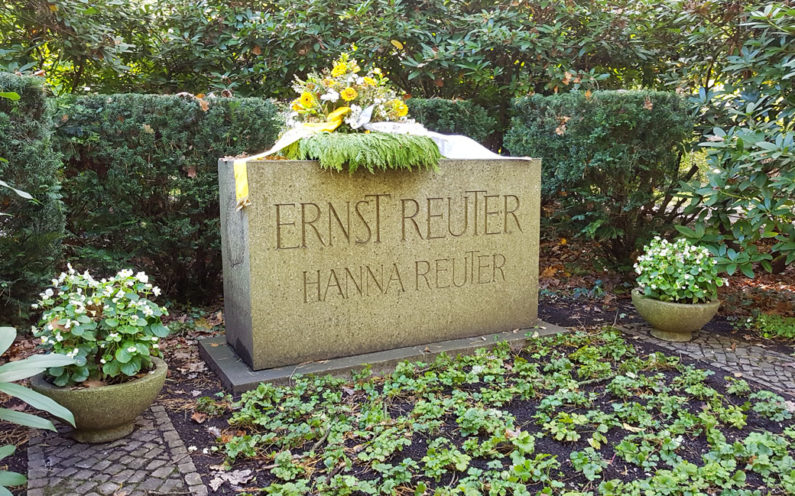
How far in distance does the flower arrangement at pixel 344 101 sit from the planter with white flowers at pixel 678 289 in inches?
95.7

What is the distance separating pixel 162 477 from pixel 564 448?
199 cm

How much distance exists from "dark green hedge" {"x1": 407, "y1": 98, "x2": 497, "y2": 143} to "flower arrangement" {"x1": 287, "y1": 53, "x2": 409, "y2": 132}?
2442 millimetres

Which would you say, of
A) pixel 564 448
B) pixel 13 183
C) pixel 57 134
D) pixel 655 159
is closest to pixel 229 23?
pixel 57 134

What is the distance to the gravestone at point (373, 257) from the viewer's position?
3.97 meters

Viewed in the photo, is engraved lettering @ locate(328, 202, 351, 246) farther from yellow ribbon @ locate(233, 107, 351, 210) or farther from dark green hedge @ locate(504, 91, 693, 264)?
dark green hedge @ locate(504, 91, 693, 264)

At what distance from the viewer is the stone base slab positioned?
12.9 feet

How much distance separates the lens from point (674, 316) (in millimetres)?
4789

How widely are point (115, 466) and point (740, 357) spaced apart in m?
4.26

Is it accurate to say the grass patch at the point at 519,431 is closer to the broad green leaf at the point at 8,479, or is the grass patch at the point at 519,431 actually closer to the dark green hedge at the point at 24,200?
the broad green leaf at the point at 8,479

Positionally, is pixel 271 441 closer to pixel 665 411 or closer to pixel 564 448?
pixel 564 448

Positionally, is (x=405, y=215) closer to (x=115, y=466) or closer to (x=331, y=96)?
(x=331, y=96)

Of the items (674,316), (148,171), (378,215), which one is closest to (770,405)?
(674,316)

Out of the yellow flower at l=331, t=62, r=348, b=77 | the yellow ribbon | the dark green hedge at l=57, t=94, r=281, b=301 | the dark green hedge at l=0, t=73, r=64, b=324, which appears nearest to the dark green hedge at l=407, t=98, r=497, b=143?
the dark green hedge at l=57, t=94, r=281, b=301

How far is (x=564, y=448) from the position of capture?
3.13 meters
